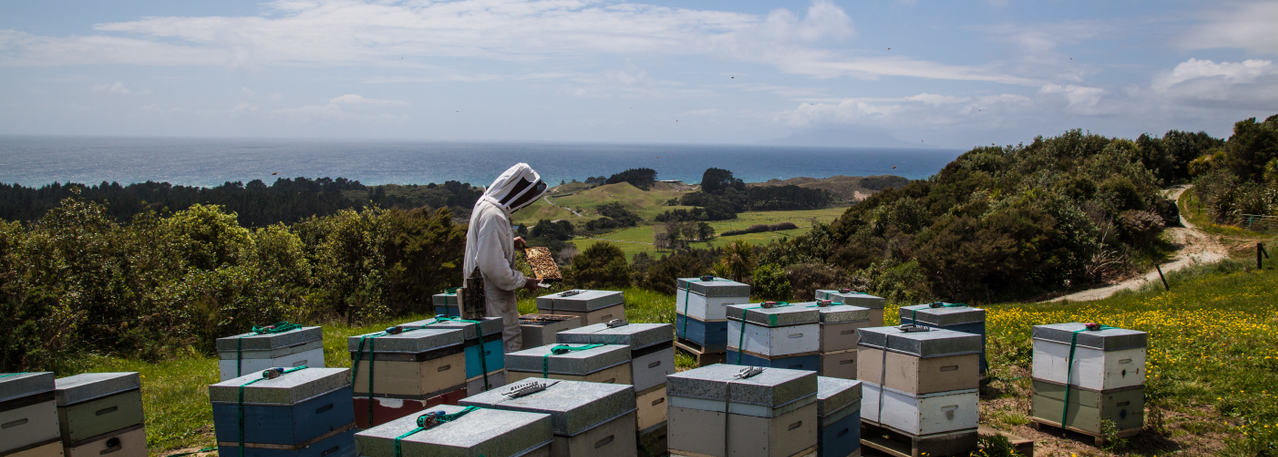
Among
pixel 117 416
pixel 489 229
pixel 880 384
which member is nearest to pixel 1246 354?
pixel 880 384

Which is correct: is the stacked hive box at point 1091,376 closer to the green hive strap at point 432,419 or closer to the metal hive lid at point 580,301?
the metal hive lid at point 580,301

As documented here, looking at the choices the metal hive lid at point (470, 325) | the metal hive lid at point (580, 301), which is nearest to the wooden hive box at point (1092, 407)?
the metal hive lid at point (580, 301)

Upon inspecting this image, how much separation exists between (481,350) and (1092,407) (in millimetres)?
5934

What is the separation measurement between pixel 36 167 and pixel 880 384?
208m

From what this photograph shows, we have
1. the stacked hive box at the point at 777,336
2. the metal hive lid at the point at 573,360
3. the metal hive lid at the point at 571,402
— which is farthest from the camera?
the stacked hive box at the point at 777,336

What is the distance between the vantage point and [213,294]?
1432 centimetres

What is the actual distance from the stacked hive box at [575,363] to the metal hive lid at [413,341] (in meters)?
0.54

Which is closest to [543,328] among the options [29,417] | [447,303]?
[447,303]

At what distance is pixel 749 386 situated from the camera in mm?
4094

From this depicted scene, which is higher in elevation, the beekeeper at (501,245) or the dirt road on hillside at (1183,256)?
the beekeeper at (501,245)

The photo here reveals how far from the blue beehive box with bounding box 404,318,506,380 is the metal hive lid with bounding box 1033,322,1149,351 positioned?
546 centimetres

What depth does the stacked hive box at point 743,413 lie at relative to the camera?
13.4 ft

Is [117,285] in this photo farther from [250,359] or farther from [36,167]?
[36,167]

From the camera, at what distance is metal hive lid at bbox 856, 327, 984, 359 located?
544 centimetres
